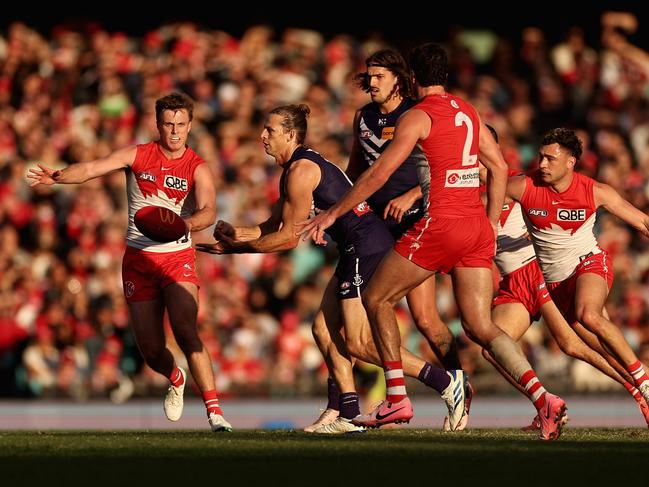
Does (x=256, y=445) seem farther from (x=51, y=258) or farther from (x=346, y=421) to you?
(x=51, y=258)

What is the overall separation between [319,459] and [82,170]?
3.90 metres

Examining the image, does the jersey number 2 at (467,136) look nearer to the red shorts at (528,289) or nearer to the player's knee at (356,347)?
the player's knee at (356,347)

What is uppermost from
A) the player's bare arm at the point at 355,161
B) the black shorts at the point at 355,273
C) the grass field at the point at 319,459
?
the player's bare arm at the point at 355,161

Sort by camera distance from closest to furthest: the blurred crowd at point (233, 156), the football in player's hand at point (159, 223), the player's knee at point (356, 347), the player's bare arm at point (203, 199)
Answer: the football in player's hand at point (159, 223) → the player's knee at point (356, 347) → the player's bare arm at point (203, 199) → the blurred crowd at point (233, 156)

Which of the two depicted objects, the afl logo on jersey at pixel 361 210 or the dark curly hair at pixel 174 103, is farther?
the dark curly hair at pixel 174 103

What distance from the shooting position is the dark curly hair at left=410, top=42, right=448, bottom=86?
9477 millimetres

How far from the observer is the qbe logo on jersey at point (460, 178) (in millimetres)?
9422

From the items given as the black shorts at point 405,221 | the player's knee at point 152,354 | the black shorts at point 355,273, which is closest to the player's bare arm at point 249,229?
the black shorts at point 355,273

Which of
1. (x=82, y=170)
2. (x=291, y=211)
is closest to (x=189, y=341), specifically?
(x=291, y=211)

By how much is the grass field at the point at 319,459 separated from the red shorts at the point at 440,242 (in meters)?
1.21

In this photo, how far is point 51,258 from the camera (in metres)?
18.4

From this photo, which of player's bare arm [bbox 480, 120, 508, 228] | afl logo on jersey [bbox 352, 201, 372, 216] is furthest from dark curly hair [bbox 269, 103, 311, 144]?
player's bare arm [bbox 480, 120, 508, 228]

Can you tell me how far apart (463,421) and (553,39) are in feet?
44.2

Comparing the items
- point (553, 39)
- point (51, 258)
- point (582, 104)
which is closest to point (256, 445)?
point (51, 258)
